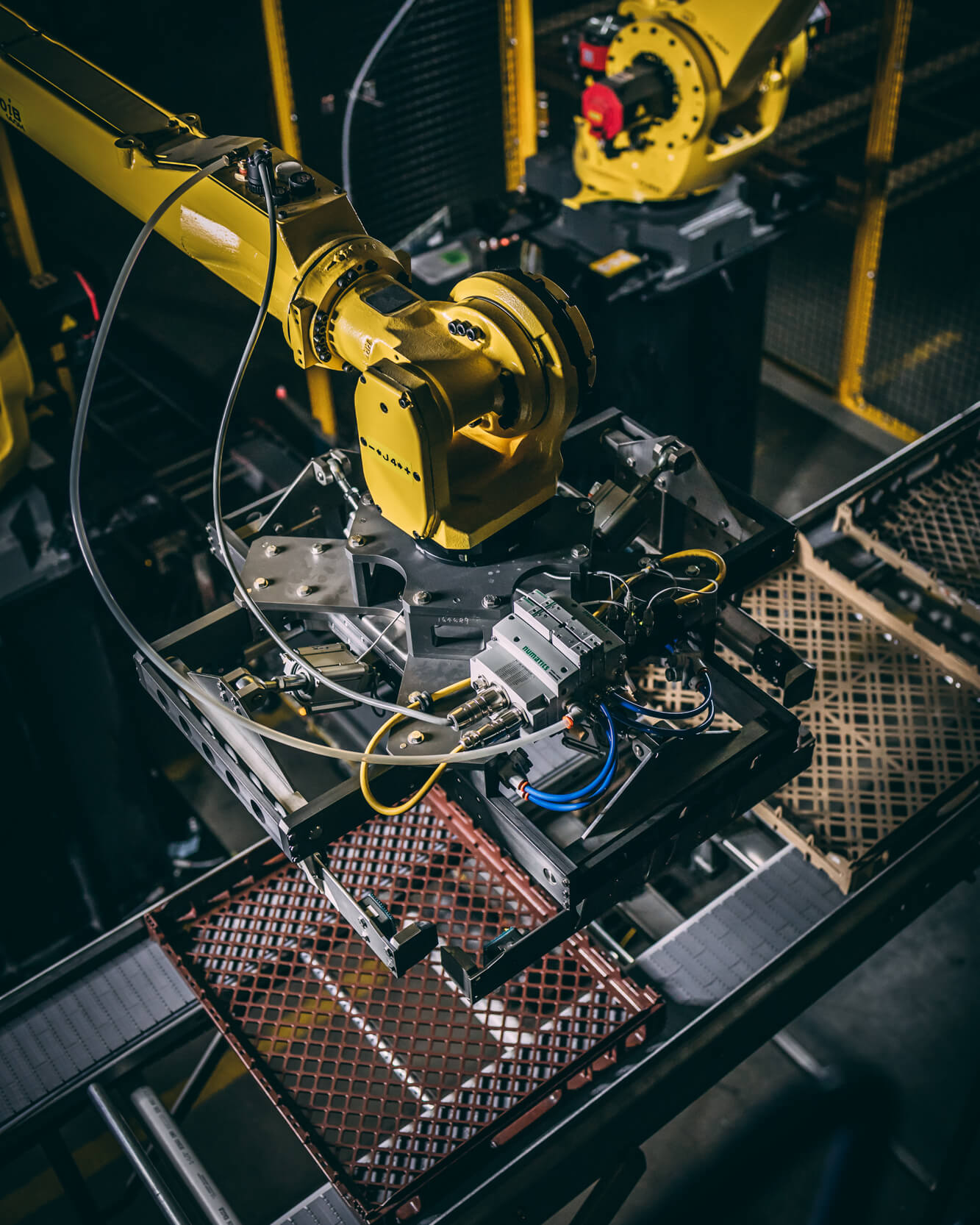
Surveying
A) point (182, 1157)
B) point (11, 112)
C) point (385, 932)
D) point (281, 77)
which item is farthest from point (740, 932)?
point (281, 77)

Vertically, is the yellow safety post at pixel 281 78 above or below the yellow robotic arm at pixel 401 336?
above

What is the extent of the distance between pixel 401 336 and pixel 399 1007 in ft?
4.61

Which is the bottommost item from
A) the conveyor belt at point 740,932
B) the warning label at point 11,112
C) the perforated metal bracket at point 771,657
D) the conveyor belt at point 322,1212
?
the conveyor belt at point 740,932

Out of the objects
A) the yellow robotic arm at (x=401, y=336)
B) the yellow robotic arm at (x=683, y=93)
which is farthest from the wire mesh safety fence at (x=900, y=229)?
the yellow robotic arm at (x=401, y=336)

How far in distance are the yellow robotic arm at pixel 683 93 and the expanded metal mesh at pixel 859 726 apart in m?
1.72

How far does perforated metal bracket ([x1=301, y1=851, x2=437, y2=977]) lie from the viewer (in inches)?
86.3

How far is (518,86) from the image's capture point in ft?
18.5

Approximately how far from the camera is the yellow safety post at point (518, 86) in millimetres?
5441

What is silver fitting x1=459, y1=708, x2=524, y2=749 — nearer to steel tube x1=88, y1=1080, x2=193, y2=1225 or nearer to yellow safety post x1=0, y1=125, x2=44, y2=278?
steel tube x1=88, y1=1080, x2=193, y2=1225

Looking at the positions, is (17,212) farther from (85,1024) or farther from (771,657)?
(771,657)

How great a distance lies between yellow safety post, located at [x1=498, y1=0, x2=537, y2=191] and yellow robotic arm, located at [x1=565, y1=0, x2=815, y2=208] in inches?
35.5

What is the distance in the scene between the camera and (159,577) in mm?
4125

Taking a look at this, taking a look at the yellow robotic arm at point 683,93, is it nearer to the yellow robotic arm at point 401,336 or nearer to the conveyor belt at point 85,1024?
the yellow robotic arm at point 401,336

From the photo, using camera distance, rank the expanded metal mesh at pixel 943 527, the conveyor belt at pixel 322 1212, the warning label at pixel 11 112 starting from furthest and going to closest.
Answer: the expanded metal mesh at pixel 943 527, the warning label at pixel 11 112, the conveyor belt at pixel 322 1212
